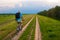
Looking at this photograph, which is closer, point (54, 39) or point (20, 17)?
point (54, 39)

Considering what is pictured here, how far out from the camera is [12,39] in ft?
53.2

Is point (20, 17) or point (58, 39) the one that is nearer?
point (58, 39)

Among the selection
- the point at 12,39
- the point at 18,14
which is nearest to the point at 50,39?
the point at 12,39

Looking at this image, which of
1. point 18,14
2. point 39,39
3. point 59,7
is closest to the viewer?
point 39,39

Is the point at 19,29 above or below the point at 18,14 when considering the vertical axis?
below

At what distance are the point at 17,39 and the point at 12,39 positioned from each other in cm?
37

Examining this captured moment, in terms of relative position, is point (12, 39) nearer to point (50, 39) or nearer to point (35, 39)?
point (35, 39)

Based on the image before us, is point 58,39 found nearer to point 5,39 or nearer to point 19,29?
point 5,39

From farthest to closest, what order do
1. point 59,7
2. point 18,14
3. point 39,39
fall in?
point 59,7 < point 18,14 < point 39,39

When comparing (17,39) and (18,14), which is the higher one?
(18,14)

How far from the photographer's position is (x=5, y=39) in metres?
16.4

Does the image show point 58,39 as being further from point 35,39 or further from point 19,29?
point 19,29

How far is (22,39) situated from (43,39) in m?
1.58

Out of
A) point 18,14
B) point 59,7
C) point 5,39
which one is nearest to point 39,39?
point 5,39
